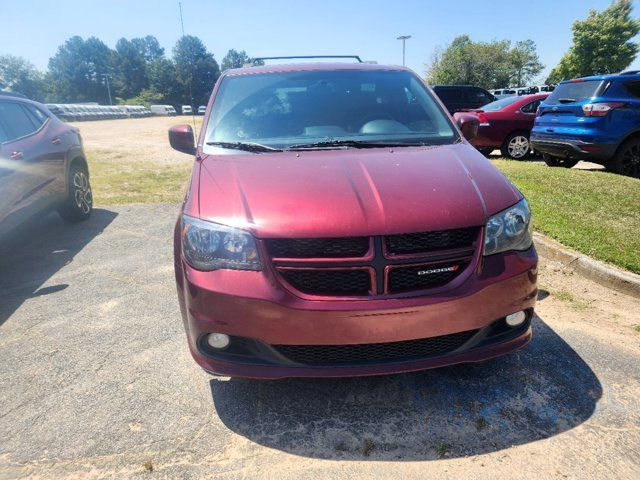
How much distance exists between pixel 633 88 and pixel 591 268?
5.46 m

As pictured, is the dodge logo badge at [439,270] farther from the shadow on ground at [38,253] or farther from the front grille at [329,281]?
the shadow on ground at [38,253]

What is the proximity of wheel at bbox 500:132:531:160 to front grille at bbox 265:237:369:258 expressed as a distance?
981 cm

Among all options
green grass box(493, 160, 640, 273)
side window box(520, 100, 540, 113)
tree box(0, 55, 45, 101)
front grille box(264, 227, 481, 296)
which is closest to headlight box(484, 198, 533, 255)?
front grille box(264, 227, 481, 296)

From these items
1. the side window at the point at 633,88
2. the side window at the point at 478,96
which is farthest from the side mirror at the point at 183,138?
the side window at the point at 478,96

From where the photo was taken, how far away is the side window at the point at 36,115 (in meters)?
5.49

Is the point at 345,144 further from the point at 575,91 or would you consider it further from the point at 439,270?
the point at 575,91

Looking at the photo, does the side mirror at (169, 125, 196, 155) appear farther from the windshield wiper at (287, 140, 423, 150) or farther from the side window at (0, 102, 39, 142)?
the side window at (0, 102, 39, 142)

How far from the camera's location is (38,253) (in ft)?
16.9

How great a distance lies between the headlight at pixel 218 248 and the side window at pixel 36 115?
14.5 feet

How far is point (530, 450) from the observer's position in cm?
215

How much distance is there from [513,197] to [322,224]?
1086 mm

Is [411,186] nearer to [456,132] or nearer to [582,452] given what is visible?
[456,132]

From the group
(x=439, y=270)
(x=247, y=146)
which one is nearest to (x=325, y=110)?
(x=247, y=146)

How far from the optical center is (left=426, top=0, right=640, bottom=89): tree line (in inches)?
1921
